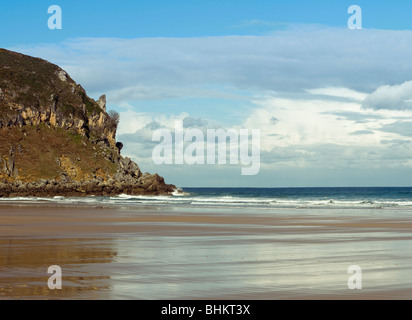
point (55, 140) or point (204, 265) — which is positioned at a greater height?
point (55, 140)

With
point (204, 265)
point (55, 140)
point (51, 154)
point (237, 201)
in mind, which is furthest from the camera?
point (55, 140)

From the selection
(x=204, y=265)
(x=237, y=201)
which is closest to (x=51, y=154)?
(x=237, y=201)

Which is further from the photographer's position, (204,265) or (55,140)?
(55,140)

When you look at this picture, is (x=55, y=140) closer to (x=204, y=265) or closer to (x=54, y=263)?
(x=54, y=263)

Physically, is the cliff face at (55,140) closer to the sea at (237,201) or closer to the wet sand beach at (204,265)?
the sea at (237,201)

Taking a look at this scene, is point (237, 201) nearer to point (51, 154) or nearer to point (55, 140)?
point (51, 154)

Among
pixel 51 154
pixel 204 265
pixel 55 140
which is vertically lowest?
pixel 204 265

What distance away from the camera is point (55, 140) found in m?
134

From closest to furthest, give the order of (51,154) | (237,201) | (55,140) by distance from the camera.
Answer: (237,201), (51,154), (55,140)

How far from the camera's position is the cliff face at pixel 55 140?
115m

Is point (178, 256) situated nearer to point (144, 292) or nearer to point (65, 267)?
point (65, 267)

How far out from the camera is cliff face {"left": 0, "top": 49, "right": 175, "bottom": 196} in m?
115

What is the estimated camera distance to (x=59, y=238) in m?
21.8

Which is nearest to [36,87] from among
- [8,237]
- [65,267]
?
[8,237]
